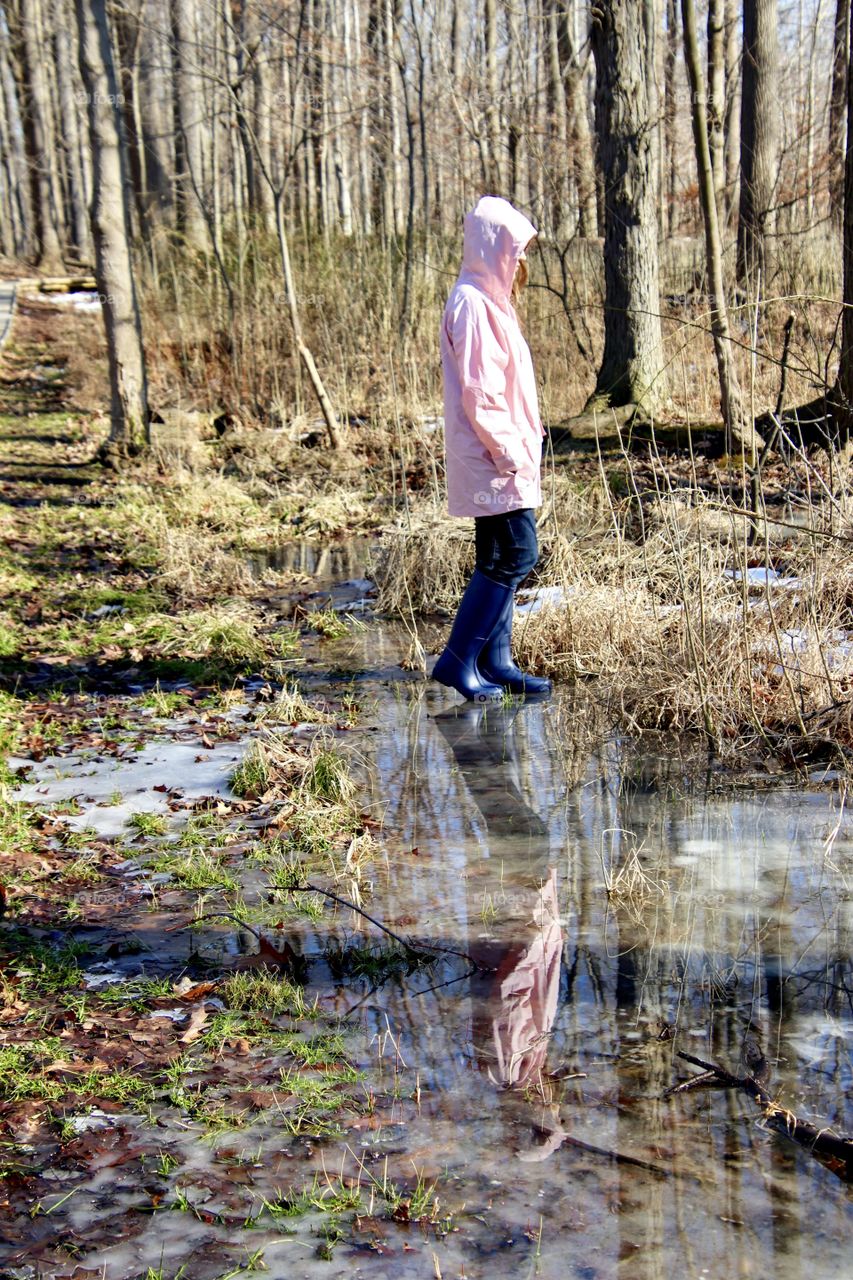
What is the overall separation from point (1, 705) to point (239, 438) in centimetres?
756

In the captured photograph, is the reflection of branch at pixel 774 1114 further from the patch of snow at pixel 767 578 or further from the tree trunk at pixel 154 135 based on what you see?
the tree trunk at pixel 154 135

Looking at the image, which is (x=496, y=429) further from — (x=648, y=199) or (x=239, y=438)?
(x=239, y=438)

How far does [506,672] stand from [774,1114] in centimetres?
346

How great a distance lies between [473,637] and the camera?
5.80 m

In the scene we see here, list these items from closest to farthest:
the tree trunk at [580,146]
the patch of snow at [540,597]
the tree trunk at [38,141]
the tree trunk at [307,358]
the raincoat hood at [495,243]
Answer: the raincoat hood at [495,243]
the patch of snow at [540,597]
the tree trunk at [307,358]
the tree trunk at [580,146]
the tree trunk at [38,141]

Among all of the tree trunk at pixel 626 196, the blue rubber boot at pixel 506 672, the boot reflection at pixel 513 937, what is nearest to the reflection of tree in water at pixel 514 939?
the boot reflection at pixel 513 937

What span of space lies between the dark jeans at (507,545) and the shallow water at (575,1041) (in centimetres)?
113

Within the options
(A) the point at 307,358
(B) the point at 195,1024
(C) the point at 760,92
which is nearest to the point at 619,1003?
(B) the point at 195,1024

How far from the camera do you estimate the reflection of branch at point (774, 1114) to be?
250cm

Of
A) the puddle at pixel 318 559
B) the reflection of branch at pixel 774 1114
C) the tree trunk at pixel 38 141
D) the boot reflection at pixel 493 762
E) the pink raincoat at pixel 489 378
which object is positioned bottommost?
the reflection of branch at pixel 774 1114

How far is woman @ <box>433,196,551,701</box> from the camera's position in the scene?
523 cm

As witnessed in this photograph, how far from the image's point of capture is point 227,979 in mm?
3398

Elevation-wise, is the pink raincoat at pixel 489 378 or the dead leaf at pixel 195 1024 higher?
the pink raincoat at pixel 489 378

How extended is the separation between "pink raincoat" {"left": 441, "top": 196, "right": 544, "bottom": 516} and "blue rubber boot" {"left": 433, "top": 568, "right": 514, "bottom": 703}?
0.40m
